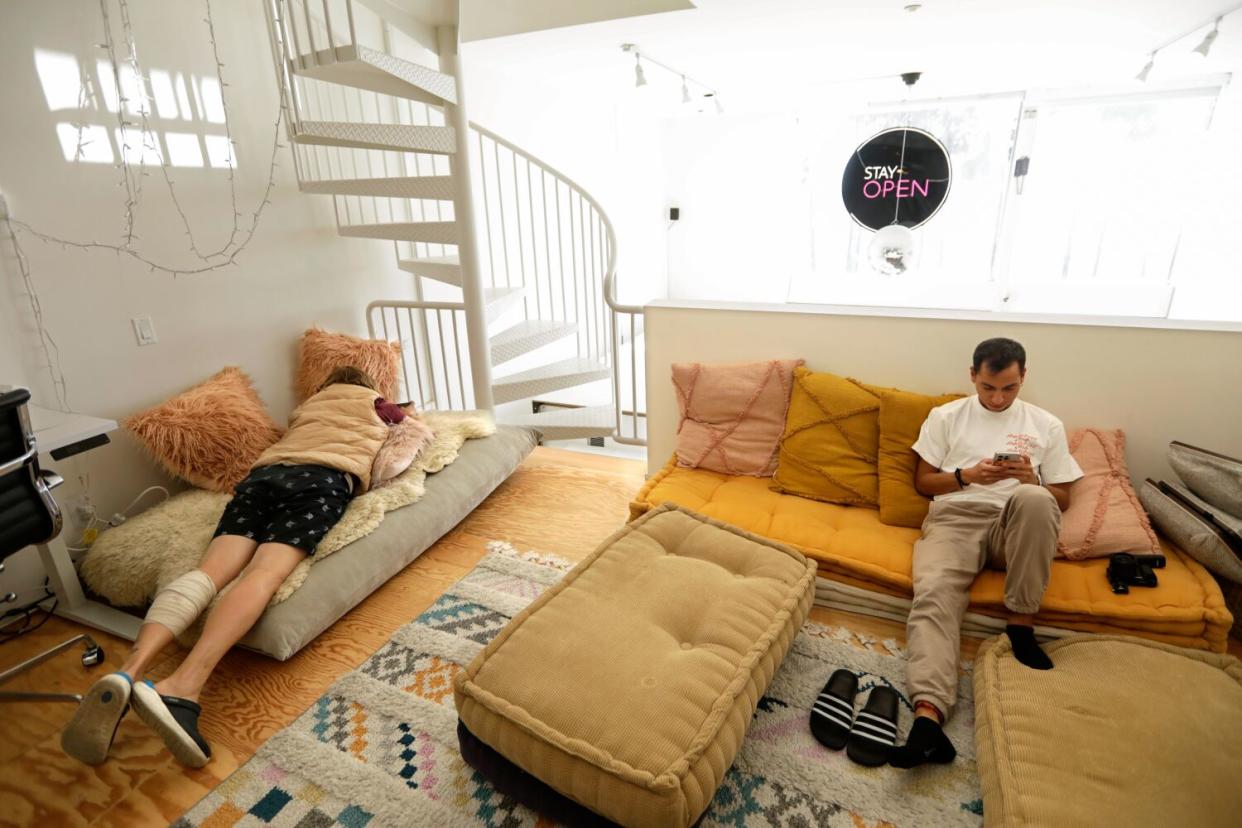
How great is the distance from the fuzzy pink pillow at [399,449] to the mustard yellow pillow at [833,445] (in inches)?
60.2

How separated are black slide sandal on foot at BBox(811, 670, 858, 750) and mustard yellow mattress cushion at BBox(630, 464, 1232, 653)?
38 cm

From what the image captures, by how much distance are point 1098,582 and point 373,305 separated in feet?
11.4

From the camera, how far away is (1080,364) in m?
2.13

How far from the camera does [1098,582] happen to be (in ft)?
5.79

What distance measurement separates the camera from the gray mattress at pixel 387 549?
6.04 ft

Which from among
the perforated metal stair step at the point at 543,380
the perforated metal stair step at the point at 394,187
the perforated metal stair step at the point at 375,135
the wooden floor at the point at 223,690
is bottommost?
the wooden floor at the point at 223,690

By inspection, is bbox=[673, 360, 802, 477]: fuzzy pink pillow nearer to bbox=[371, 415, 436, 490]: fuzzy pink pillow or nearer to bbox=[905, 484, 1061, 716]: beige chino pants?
bbox=[905, 484, 1061, 716]: beige chino pants

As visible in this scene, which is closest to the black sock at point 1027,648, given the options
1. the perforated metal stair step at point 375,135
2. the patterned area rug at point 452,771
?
the patterned area rug at point 452,771

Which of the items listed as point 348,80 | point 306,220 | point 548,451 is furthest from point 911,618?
point 306,220

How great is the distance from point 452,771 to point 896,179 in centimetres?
589

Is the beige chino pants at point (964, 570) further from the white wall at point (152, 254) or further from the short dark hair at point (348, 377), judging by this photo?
the white wall at point (152, 254)

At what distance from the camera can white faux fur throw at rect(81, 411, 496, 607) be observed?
2055mm

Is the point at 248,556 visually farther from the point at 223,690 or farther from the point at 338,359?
the point at 338,359

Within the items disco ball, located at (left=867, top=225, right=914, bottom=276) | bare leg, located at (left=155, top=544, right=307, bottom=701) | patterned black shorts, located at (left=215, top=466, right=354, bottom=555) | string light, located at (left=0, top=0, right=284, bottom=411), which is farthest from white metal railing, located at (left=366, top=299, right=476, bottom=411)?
disco ball, located at (left=867, top=225, right=914, bottom=276)
